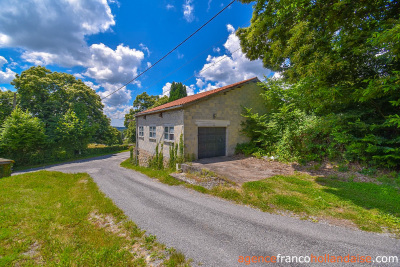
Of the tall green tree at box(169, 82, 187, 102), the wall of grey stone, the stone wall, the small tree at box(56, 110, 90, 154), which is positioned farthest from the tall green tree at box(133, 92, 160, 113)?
the wall of grey stone

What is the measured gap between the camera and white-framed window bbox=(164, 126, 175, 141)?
9933 mm

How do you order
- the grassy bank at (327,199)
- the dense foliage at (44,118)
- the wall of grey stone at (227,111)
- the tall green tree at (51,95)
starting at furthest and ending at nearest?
the tall green tree at (51,95)
the dense foliage at (44,118)
the wall of grey stone at (227,111)
the grassy bank at (327,199)

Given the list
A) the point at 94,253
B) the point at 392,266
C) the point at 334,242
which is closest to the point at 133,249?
the point at 94,253

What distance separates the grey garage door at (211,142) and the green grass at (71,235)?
19.0 feet

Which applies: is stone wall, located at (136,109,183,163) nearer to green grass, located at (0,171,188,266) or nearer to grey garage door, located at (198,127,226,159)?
grey garage door, located at (198,127,226,159)

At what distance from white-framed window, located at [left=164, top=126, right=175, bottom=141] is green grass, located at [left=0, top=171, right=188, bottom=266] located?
16.9 ft

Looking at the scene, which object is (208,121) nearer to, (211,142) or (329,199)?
(211,142)

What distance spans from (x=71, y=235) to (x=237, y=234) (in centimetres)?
370

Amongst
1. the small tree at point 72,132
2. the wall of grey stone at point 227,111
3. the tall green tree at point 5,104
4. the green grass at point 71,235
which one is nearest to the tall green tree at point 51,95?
the small tree at point 72,132

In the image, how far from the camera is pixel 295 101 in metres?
10.2

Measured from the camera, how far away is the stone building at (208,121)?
29.6 ft

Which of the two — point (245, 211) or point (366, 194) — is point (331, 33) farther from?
point (245, 211)

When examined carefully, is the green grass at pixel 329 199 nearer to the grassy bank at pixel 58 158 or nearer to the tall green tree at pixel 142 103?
the grassy bank at pixel 58 158

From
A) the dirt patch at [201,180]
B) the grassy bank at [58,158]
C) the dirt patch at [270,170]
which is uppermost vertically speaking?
the dirt patch at [270,170]
